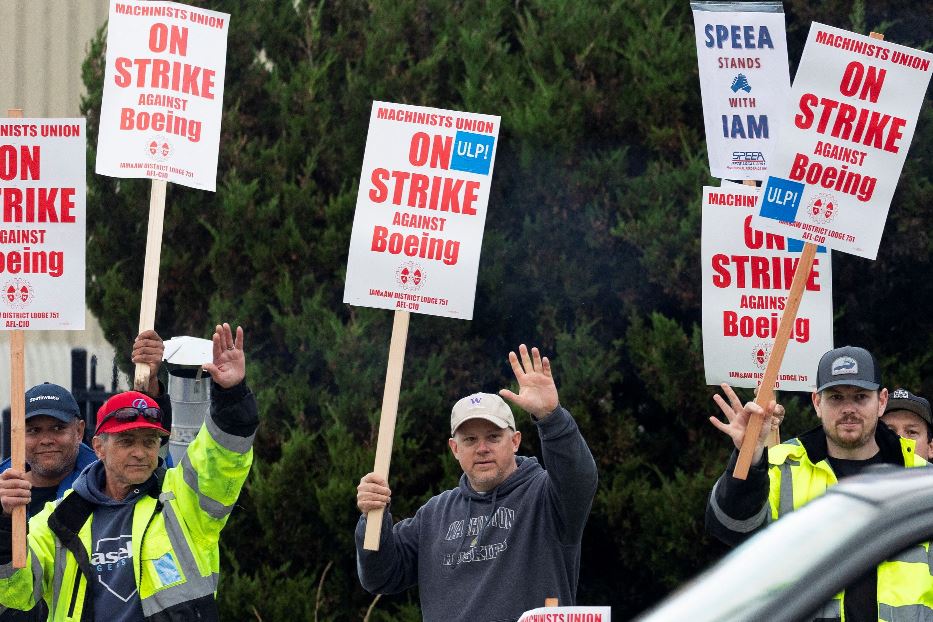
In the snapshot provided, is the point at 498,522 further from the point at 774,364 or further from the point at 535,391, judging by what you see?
the point at 774,364

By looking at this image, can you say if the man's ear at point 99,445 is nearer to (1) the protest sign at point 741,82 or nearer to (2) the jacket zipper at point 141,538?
(2) the jacket zipper at point 141,538

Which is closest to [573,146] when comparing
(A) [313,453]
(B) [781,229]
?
(A) [313,453]

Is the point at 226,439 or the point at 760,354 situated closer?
the point at 226,439

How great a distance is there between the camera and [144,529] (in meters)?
5.26

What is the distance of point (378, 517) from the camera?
219 inches

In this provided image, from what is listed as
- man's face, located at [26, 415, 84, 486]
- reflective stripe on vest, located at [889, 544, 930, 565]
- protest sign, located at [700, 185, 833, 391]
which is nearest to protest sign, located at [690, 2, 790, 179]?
protest sign, located at [700, 185, 833, 391]

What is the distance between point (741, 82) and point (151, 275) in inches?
106

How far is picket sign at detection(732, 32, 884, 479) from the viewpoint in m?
5.28

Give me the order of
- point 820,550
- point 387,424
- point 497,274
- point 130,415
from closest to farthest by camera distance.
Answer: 1. point 820,550
2. point 130,415
3. point 387,424
4. point 497,274

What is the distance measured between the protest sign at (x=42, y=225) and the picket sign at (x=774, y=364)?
2578 mm

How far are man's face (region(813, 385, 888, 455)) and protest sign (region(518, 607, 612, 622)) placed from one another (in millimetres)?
1543

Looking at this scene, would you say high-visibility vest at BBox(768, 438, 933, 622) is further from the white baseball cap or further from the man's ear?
the man's ear

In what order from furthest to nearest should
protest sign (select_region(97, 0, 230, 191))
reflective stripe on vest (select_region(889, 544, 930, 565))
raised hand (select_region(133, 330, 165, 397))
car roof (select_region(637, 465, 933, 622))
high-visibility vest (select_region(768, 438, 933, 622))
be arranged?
1. protest sign (select_region(97, 0, 230, 191))
2. raised hand (select_region(133, 330, 165, 397))
3. high-visibility vest (select_region(768, 438, 933, 622))
4. reflective stripe on vest (select_region(889, 544, 930, 565))
5. car roof (select_region(637, 465, 933, 622))

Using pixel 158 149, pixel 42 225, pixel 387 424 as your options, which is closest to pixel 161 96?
pixel 158 149
